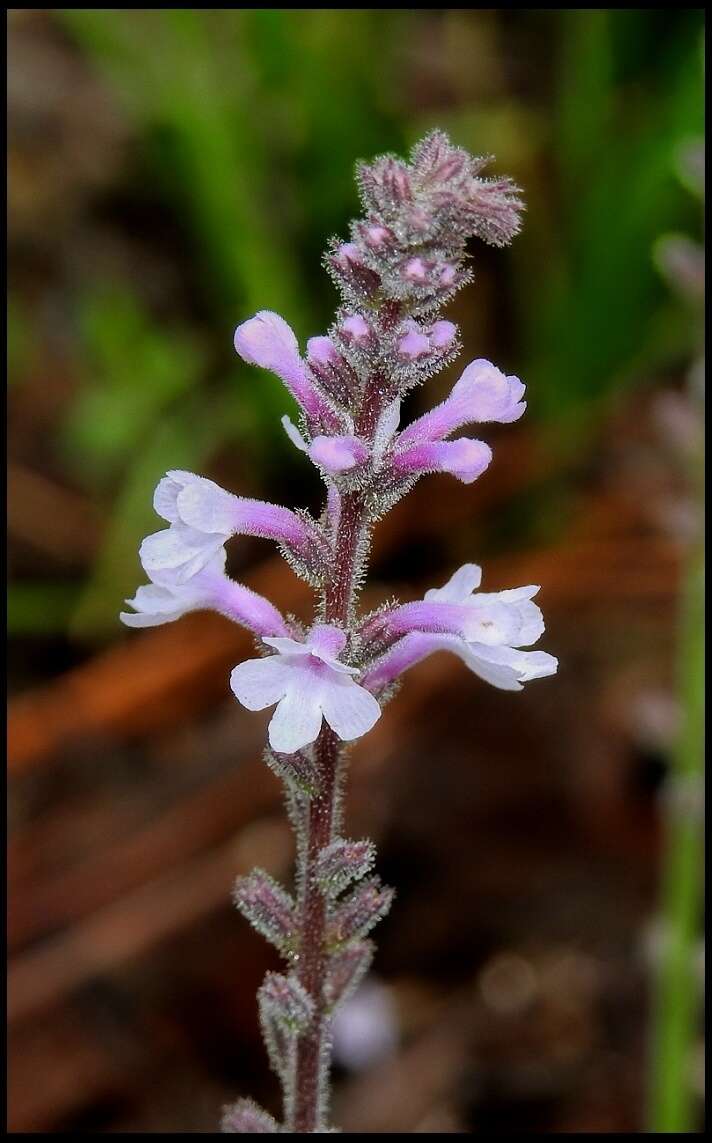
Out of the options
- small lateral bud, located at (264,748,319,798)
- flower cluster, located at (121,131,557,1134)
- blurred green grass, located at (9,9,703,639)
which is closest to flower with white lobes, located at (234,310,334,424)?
flower cluster, located at (121,131,557,1134)

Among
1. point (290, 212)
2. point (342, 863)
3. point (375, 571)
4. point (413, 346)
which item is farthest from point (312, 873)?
point (290, 212)

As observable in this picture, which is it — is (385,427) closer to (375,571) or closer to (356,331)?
(356,331)

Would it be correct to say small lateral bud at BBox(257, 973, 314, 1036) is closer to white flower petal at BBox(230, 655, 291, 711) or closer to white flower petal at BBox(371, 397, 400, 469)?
white flower petal at BBox(230, 655, 291, 711)

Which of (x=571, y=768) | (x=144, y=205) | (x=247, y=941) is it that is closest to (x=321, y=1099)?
(x=247, y=941)

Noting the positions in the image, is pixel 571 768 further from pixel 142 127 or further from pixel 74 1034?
pixel 142 127

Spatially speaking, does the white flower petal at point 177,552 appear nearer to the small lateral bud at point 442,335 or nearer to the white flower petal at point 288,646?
the white flower petal at point 288,646

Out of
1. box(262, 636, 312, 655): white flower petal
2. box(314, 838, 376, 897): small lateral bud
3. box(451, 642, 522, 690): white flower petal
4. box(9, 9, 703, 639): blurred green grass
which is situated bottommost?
box(314, 838, 376, 897): small lateral bud
